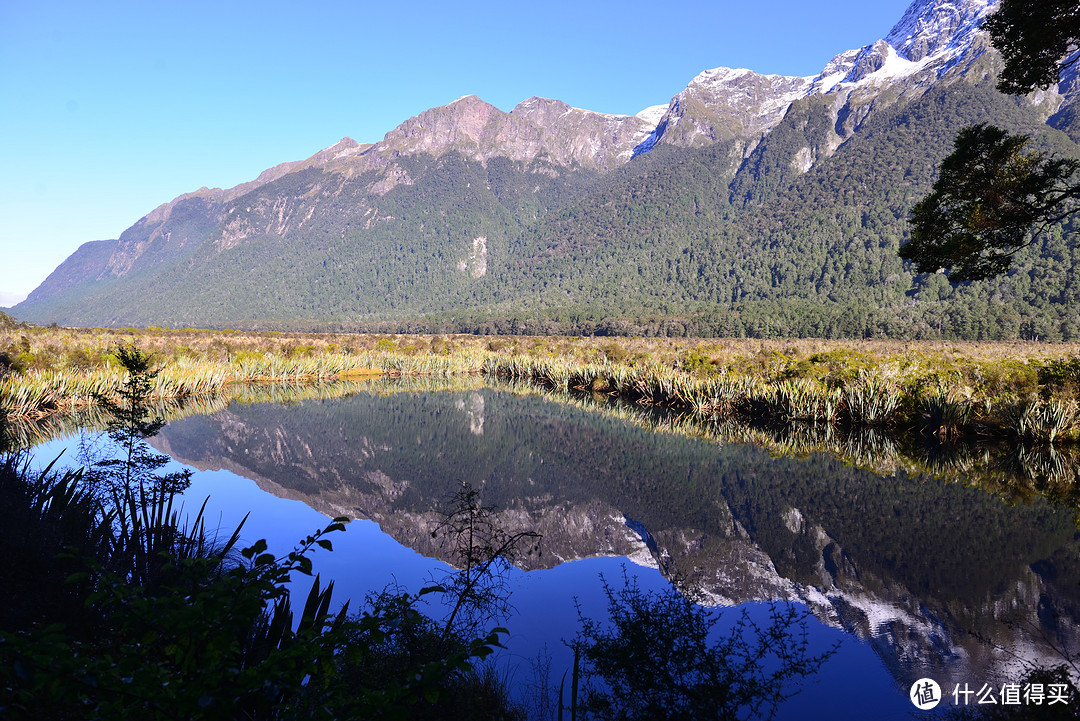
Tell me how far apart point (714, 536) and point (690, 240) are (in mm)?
130090

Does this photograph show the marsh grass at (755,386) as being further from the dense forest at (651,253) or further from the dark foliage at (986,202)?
the dense forest at (651,253)

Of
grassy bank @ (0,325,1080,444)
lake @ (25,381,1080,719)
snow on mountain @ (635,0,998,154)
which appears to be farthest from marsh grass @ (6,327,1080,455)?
snow on mountain @ (635,0,998,154)

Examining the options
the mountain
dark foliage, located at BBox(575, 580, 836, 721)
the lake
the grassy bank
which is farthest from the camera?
the mountain

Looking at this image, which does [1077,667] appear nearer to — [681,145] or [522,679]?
[522,679]

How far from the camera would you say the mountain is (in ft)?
255

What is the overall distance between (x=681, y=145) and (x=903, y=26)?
78265mm

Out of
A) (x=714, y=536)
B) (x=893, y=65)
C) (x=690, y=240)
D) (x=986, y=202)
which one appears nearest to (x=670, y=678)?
(x=714, y=536)

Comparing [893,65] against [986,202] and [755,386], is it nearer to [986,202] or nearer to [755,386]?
[755,386]

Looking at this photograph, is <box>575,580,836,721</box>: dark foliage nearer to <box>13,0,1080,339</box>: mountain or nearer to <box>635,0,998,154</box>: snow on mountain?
<box>13,0,1080,339</box>: mountain

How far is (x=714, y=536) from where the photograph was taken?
7.79 m

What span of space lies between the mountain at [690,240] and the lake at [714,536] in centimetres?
6052

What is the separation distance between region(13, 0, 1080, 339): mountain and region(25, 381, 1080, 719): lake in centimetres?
6052

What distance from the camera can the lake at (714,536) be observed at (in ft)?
15.7

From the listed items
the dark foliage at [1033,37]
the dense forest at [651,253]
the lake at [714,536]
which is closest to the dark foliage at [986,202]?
the dark foliage at [1033,37]
